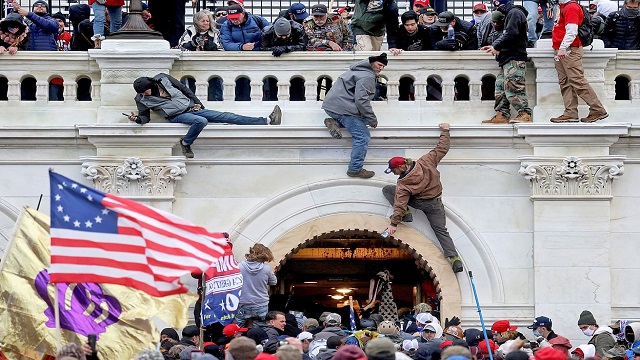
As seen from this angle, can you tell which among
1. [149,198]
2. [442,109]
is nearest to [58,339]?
[149,198]

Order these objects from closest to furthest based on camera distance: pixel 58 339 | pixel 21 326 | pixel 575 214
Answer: pixel 58 339, pixel 21 326, pixel 575 214

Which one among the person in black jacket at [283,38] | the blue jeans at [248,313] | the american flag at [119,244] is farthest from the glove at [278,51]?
the american flag at [119,244]

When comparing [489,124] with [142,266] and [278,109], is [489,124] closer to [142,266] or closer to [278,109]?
[278,109]

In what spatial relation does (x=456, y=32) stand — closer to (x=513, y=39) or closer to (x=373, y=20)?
(x=373, y=20)

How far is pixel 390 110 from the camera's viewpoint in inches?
1312

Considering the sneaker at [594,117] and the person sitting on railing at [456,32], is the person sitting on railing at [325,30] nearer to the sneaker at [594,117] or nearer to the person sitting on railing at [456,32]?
the person sitting on railing at [456,32]

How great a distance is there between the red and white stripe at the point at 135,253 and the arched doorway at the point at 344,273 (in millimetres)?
10677

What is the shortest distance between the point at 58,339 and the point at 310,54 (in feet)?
32.3

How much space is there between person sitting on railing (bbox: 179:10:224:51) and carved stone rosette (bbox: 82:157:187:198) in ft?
7.51

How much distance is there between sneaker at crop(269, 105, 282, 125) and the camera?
33031 mm

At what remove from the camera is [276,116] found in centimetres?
3306

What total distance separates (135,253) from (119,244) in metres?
0.25

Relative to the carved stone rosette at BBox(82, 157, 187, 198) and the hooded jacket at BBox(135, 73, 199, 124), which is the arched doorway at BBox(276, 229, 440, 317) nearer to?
the carved stone rosette at BBox(82, 157, 187, 198)

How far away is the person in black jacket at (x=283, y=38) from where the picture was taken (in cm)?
3328
